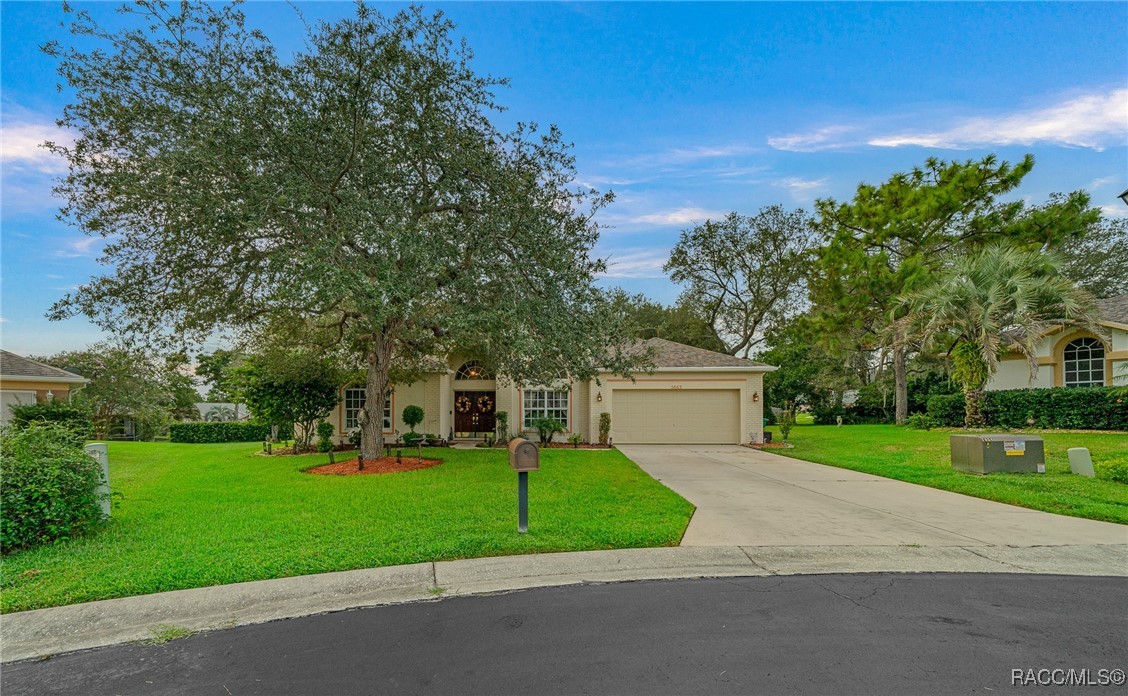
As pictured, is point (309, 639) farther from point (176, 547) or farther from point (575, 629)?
point (176, 547)

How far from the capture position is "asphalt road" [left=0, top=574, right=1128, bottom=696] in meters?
3.20

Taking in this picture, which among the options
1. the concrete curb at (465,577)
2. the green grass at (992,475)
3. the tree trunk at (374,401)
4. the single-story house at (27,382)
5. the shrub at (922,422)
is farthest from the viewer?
the shrub at (922,422)

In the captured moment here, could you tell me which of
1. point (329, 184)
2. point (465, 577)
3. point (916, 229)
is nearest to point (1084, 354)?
Result: point (916, 229)

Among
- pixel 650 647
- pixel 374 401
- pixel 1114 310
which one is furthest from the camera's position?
pixel 1114 310

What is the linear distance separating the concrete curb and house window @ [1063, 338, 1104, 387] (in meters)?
18.2

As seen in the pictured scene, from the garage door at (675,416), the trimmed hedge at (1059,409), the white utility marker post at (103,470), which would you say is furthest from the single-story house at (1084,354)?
the white utility marker post at (103,470)

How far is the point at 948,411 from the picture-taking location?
2022 centimetres

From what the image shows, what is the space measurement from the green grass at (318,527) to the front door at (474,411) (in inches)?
326

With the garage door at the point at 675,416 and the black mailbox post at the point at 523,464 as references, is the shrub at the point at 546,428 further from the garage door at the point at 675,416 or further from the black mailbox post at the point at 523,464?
the black mailbox post at the point at 523,464

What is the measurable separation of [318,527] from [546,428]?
1222 cm

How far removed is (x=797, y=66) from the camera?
12188 mm

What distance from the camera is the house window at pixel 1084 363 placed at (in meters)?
19.0

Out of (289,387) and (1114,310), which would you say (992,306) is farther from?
(289,387)

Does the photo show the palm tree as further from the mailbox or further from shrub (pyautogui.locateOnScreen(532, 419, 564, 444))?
the mailbox
